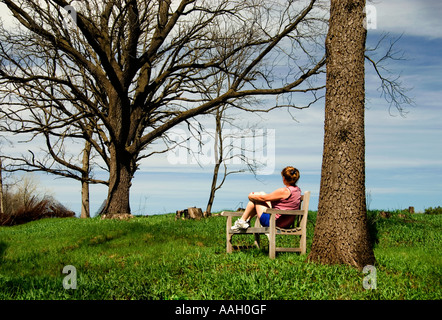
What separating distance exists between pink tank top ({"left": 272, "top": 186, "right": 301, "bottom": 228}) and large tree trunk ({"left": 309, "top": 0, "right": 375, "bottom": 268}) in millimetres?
978

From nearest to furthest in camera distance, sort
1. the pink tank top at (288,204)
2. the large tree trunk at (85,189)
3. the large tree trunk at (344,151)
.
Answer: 1. the large tree trunk at (344,151)
2. the pink tank top at (288,204)
3. the large tree trunk at (85,189)

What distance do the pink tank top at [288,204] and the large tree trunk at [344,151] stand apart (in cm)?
98

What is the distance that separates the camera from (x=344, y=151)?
6875 millimetres

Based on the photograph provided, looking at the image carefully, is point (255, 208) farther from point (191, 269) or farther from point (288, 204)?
point (191, 269)

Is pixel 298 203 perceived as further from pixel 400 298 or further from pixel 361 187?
pixel 400 298

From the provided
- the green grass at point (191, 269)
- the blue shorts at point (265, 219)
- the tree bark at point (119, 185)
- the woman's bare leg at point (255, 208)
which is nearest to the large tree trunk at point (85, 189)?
the tree bark at point (119, 185)

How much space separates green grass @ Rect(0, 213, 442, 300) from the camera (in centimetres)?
526

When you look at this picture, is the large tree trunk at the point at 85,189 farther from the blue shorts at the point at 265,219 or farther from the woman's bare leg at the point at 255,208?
the blue shorts at the point at 265,219

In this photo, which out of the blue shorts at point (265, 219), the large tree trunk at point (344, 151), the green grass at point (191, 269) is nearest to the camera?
the green grass at point (191, 269)

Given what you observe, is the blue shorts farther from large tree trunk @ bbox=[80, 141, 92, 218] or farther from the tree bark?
large tree trunk @ bbox=[80, 141, 92, 218]

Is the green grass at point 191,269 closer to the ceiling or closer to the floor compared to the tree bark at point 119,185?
closer to the floor

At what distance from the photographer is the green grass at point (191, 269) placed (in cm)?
526
